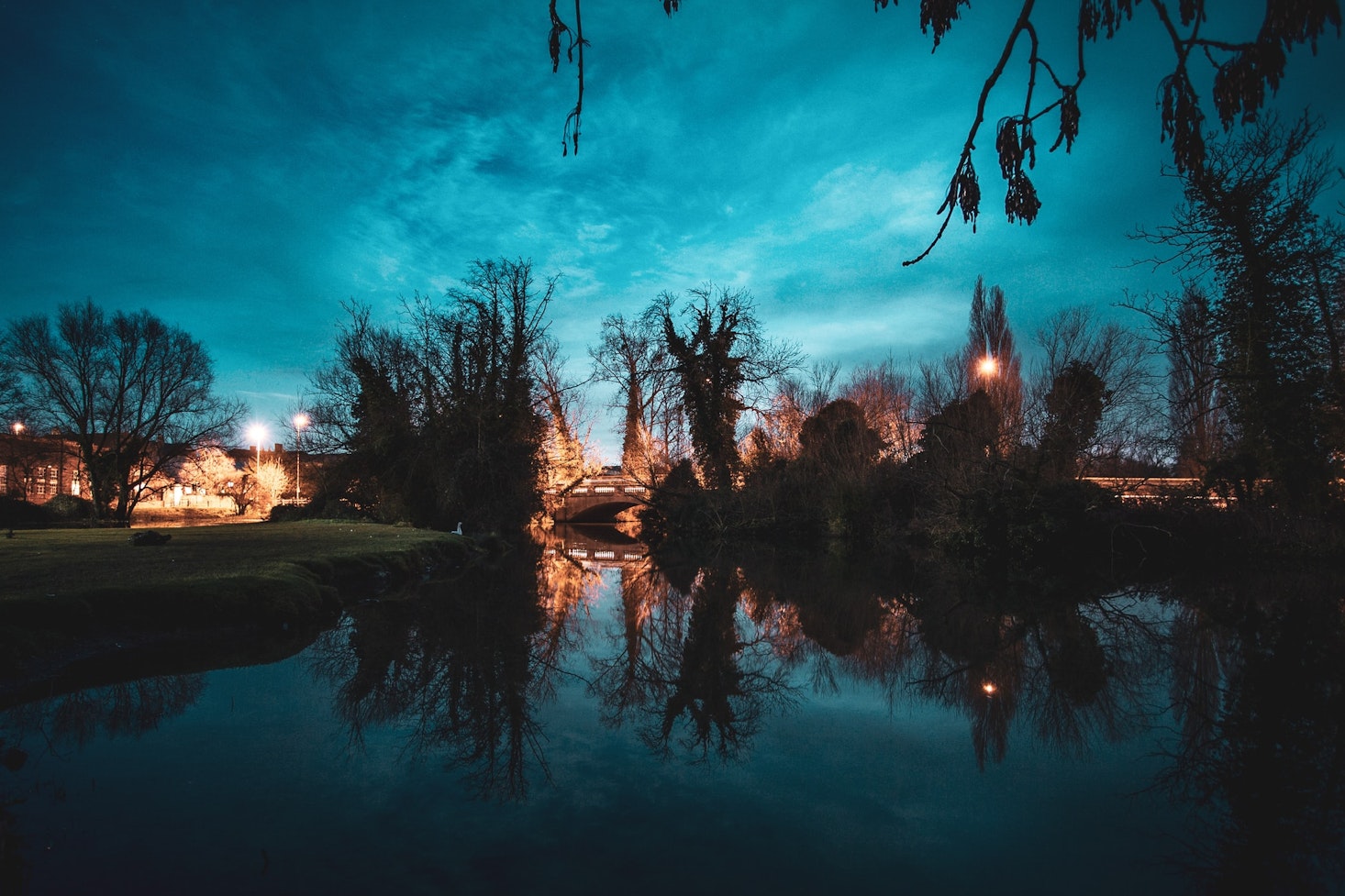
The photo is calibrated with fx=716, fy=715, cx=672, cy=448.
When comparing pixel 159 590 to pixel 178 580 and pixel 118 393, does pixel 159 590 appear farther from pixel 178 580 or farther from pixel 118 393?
pixel 118 393

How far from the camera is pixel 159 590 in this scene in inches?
332

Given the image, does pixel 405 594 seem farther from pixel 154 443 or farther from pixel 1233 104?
pixel 154 443

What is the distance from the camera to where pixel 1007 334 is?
126 ft

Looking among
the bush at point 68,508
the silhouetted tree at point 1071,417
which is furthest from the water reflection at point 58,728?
the bush at point 68,508

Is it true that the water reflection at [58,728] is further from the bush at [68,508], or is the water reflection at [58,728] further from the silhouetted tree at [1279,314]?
the bush at [68,508]

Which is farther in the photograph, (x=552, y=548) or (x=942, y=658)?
(x=552, y=548)

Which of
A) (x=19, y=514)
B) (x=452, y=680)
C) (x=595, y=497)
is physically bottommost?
(x=452, y=680)

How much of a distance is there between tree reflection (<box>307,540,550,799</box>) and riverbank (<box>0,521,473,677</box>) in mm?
1104

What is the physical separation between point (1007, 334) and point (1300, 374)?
2378 cm

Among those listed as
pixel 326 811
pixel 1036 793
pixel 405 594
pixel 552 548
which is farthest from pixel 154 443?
pixel 1036 793

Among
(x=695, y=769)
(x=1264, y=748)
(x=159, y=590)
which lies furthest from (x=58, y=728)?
(x=1264, y=748)

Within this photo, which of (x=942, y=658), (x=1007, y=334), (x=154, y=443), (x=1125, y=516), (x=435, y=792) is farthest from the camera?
(x=1007, y=334)

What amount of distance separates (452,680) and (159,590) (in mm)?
4458

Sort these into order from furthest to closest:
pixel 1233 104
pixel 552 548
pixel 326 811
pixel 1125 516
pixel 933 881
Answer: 1. pixel 552 548
2. pixel 1125 516
3. pixel 326 811
4. pixel 933 881
5. pixel 1233 104
